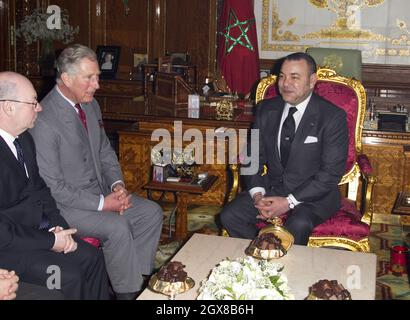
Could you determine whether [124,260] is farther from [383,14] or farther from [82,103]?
[383,14]

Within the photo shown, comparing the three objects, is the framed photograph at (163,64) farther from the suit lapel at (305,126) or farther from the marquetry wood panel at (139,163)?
the suit lapel at (305,126)

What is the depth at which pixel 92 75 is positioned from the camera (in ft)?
11.1

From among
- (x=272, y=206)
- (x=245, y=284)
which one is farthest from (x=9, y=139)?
(x=272, y=206)

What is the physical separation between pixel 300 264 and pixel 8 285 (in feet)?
4.41

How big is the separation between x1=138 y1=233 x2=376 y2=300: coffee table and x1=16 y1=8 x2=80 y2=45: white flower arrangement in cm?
544

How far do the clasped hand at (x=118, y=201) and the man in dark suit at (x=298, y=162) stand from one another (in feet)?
1.98

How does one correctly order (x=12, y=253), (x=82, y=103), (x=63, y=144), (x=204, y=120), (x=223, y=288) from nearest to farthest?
(x=223, y=288) → (x=12, y=253) → (x=63, y=144) → (x=82, y=103) → (x=204, y=120)

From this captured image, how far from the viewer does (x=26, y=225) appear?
297 centimetres

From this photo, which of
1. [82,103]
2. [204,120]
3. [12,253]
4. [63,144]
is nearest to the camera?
[12,253]

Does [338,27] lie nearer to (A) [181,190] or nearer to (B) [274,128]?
(B) [274,128]

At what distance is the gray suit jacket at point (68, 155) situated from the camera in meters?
3.28

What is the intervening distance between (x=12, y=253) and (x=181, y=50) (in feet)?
17.2

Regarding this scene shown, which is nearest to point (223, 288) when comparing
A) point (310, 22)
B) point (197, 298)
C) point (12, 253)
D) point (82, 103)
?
point (197, 298)

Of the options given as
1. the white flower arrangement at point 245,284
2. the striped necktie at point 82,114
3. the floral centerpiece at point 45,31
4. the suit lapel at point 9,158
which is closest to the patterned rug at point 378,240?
the striped necktie at point 82,114
